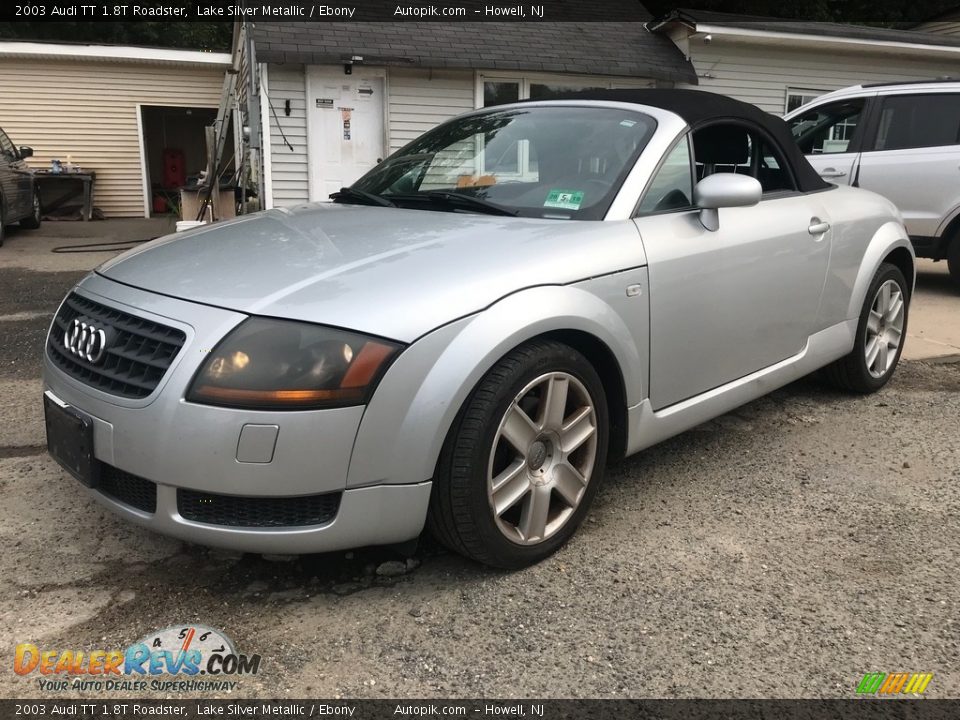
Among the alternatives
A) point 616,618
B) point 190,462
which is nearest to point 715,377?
point 616,618

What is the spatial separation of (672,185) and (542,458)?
125 cm

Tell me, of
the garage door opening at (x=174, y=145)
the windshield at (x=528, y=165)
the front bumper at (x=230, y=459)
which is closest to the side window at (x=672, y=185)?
the windshield at (x=528, y=165)

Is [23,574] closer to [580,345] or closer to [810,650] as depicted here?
[580,345]

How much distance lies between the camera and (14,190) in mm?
11258

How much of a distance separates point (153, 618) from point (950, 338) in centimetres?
575

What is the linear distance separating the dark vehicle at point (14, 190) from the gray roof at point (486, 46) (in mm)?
3847

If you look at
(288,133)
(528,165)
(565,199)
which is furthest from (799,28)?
(565,199)

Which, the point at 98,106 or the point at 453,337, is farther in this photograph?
the point at 98,106

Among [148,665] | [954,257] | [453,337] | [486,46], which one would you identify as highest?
[486,46]

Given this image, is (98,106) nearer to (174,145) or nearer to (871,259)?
(174,145)

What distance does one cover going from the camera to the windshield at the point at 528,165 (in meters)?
2.99

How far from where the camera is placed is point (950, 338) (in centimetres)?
590

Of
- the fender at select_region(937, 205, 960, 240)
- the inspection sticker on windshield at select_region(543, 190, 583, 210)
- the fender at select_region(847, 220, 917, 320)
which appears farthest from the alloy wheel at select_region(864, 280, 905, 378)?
the fender at select_region(937, 205, 960, 240)

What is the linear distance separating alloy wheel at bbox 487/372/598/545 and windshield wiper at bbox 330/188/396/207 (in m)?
1.21
